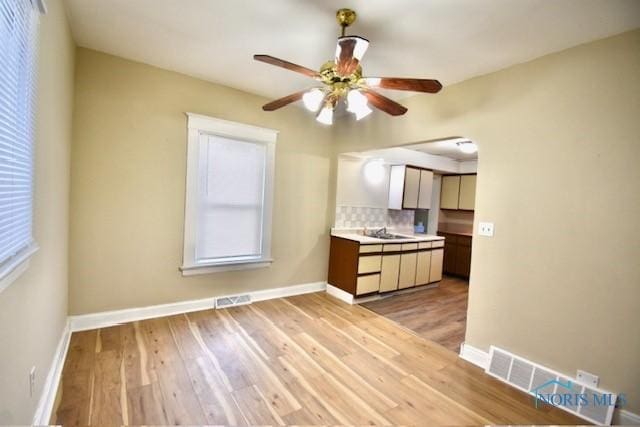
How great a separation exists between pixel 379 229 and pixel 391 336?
2.12 meters

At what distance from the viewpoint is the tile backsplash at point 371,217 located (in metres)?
4.50

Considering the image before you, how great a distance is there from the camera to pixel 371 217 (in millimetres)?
4910

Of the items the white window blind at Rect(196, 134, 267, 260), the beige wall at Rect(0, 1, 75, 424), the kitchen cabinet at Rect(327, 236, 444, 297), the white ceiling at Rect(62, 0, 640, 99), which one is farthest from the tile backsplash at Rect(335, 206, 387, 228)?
the beige wall at Rect(0, 1, 75, 424)

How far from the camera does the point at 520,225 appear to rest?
2.38m

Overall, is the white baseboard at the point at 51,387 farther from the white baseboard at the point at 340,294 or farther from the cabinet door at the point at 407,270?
the cabinet door at the point at 407,270

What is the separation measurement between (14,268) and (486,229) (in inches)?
119

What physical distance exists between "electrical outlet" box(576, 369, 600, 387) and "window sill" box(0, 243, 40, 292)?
3245 millimetres

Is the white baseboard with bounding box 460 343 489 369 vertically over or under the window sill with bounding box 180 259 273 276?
under

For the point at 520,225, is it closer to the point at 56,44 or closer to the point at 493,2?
the point at 493,2

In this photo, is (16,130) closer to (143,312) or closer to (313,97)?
(313,97)

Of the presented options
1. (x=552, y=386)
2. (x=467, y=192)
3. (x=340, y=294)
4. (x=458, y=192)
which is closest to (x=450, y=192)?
(x=458, y=192)

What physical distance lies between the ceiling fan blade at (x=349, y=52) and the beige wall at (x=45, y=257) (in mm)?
1566

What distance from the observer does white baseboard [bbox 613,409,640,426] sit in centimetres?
183

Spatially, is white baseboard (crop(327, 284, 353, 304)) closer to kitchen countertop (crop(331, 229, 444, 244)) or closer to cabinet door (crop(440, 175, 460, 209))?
kitchen countertop (crop(331, 229, 444, 244))
